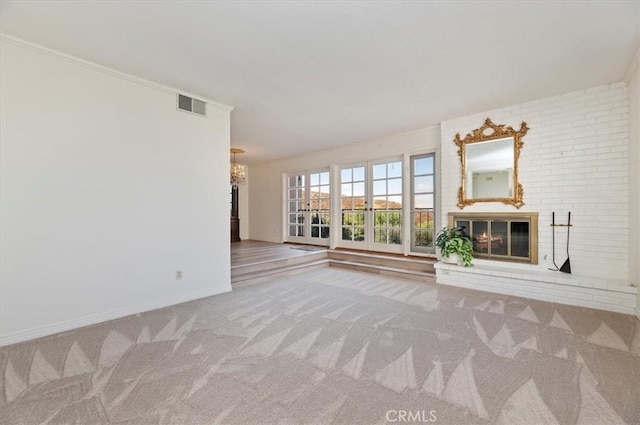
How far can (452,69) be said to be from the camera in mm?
3018

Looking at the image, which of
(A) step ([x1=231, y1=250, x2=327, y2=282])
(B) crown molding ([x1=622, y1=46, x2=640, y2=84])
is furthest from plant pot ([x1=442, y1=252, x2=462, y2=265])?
(B) crown molding ([x1=622, y1=46, x2=640, y2=84])

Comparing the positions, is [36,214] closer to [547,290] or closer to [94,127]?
[94,127]

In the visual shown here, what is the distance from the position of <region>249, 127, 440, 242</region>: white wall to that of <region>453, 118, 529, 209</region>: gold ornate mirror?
0.68 meters

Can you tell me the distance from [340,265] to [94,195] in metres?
4.02

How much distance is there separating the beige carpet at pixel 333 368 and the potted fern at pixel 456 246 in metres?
1.11

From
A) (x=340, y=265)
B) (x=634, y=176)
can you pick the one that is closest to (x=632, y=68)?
(x=634, y=176)

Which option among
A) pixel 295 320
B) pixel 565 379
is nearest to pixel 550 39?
pixel 565 379

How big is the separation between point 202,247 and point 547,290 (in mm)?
4379

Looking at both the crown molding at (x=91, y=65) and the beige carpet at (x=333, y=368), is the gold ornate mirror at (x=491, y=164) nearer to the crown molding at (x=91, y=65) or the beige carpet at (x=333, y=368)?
the beige carpet at (x=333, y=368)

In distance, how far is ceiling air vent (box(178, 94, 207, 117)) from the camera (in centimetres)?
349

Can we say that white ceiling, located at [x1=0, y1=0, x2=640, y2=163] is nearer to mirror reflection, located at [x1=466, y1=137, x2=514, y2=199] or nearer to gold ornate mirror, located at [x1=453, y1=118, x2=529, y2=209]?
gold ornate mirror, located at [x1=453, y1=118, x2=529, y2=209]

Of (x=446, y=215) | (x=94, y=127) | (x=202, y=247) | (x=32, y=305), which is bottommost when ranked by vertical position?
(x=32, y=305)

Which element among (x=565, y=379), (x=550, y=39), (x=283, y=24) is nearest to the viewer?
(x=565, y=379)

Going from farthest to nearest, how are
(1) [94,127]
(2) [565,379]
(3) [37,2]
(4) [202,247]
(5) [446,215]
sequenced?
(5) [446,215]
(4) [202,247]
(1) [94,127]
(3) [37,2]
(2) [565,379]
